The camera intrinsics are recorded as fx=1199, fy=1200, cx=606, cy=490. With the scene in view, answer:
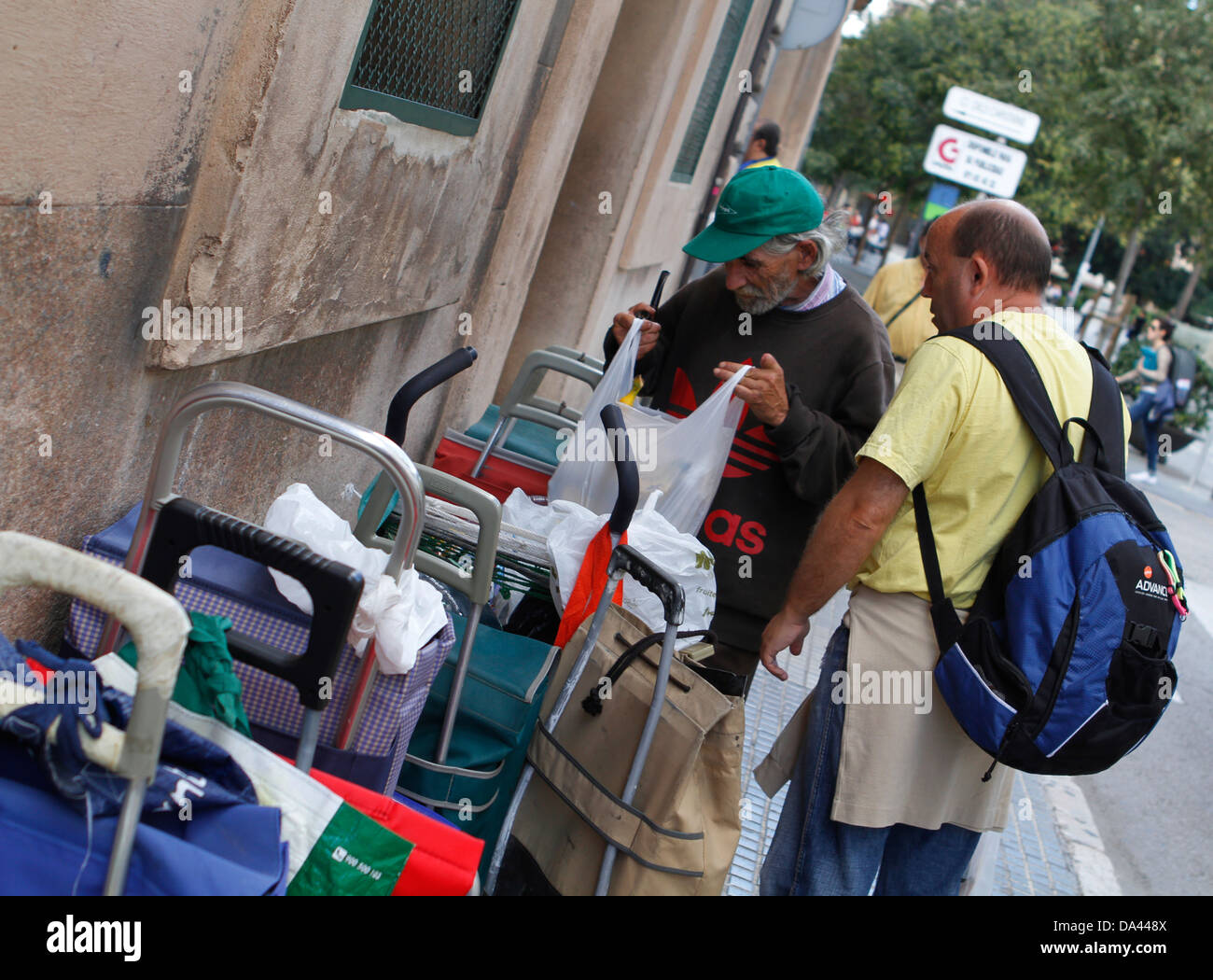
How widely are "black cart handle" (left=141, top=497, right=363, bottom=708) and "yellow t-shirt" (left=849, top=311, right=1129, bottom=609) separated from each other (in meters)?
1.36

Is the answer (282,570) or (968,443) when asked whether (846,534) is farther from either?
(282,570)

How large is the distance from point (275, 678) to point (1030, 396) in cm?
172

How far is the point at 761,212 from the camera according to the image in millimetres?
3338

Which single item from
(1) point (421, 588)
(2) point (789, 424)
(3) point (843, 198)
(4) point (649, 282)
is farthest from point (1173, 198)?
(3) point (843, 198)

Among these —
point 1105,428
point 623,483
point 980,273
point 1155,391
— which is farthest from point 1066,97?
point 623,483

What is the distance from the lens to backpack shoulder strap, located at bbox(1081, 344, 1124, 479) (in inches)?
106

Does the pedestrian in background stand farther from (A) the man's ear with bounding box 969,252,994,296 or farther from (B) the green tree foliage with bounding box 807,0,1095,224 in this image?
(A) the man's ear with bounding box 969,252,994,296

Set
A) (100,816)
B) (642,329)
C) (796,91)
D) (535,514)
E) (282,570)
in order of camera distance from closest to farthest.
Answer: (100,816) → (282,570) → (535,514) → (642,329) → (796,91)

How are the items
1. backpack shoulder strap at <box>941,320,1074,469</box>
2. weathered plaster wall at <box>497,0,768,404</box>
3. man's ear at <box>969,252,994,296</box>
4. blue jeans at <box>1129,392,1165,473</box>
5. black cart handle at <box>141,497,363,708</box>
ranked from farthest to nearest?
blue jeans at <box>1129,392,1165,473</box> < weathered plaster wall at <box>497,0,768,404</box> < man's ear at <box>969,252,994,296</box> < backpack shoulder strap at <box>941,320,1074,469</box> < black cart handle at <box>141,497,363,708</box>

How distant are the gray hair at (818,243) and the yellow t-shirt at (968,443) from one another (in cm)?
72

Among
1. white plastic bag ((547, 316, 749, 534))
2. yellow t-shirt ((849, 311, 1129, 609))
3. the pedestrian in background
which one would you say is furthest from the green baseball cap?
the pedestrian in background

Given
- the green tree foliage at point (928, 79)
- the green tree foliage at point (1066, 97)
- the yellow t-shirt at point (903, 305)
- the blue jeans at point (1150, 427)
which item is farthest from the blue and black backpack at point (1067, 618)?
the green tree foliage at point (928, 79)

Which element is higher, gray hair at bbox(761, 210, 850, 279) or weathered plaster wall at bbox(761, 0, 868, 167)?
weathered plaster wall at bbox(761, 0, 868, 167)
